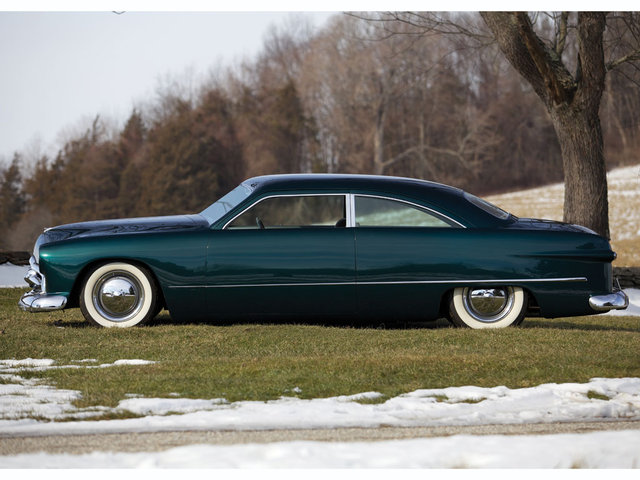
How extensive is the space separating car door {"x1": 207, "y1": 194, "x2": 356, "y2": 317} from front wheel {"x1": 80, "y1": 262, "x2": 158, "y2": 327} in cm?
56

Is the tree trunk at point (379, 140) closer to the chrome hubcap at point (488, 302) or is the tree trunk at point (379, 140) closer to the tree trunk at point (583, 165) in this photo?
the tree trunk at point (583, 165)

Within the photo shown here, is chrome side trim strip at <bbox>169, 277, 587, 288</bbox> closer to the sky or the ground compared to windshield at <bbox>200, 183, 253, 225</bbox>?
closer to the ground

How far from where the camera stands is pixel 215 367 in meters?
5.69

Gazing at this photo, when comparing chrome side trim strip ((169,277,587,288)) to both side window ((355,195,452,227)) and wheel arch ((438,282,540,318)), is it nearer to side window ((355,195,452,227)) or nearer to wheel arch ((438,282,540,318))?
wheel arch ((438,282,540,318))

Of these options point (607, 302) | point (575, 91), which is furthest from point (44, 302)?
point (575, 91)

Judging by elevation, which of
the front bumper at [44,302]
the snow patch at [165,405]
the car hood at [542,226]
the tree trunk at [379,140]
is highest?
the tree trunk at [379,140]

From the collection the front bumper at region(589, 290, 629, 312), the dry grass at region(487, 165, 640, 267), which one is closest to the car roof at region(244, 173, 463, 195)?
the front bumper at region(589, 290, 629, 312)

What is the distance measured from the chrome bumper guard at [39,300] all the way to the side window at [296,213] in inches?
61.8

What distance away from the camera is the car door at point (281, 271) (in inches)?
279

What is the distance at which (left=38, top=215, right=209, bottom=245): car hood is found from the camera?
23.9 ft

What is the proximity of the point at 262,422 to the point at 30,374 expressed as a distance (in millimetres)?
2040

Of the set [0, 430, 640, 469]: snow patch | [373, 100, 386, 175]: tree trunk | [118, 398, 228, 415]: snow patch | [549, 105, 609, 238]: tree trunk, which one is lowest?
[0, 430, 640, 469]: snow patch

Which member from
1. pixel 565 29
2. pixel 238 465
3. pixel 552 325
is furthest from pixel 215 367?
pixel 565 29

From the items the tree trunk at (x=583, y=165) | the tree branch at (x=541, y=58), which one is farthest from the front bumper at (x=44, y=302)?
the tree trunk at (x=583, y=165)
